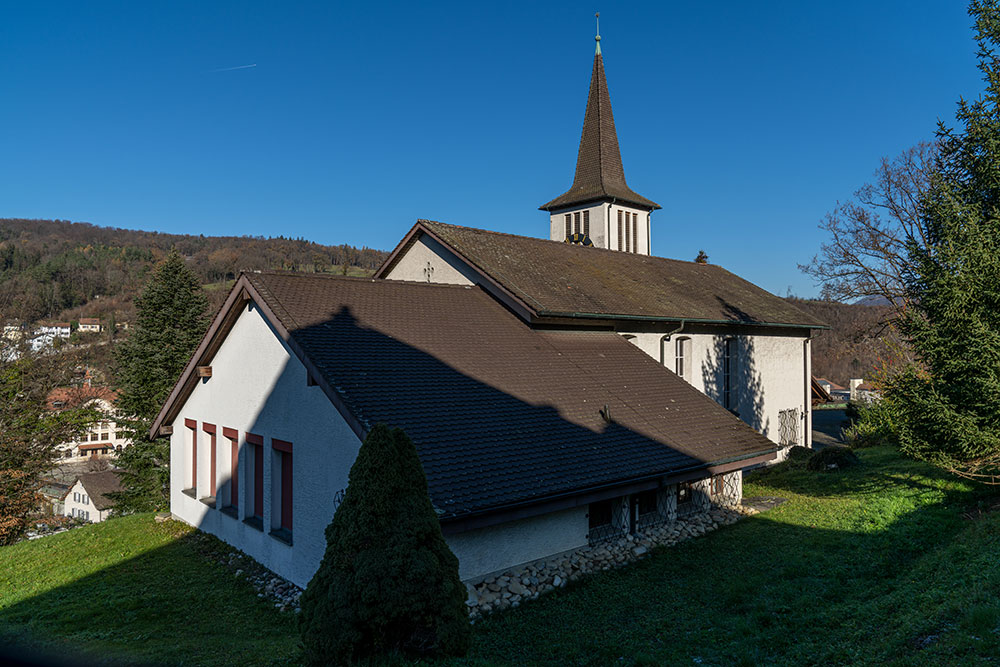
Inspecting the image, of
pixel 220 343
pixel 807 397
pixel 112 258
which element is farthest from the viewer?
pixel 112 258

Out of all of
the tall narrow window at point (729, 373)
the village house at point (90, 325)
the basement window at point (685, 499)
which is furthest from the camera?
the village house at point (90, 325)

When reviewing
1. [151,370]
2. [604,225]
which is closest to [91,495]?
[151,370]

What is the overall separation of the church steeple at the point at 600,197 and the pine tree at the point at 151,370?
1736 cm

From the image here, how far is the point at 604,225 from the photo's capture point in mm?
27281

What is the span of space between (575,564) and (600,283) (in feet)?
31.7

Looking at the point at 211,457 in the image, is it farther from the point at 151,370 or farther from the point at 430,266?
the point at 151,370

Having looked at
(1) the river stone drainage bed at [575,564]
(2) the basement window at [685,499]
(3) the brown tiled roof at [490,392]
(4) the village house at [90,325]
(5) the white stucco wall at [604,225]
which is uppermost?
(5) the white stucco wall at [604,225]

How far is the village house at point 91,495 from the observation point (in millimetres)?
51031

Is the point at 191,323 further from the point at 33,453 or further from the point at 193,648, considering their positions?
the point at 193,648

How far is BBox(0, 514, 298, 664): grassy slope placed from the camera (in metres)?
7.58

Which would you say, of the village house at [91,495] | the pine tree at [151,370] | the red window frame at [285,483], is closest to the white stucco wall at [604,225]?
the pine tree at [151,370]

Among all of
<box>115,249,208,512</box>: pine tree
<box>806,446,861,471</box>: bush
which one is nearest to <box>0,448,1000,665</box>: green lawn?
<box>806,446,861,471</box>: bush

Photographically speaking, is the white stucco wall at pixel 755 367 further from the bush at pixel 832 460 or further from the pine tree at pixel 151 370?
the pine tree at pixel 151 370

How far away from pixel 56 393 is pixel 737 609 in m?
29.3
